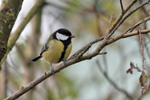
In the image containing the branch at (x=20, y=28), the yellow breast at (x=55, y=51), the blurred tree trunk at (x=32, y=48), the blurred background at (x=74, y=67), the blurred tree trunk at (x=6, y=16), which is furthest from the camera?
the blurred tree trunk at (x=32, y=48)

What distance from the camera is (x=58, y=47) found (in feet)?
6.22

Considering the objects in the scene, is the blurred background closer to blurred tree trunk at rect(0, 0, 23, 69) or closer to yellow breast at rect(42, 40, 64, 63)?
yellow breast at rect(42, 40, 64, 63)

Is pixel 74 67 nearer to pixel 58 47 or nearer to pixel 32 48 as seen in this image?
pixel 32 48

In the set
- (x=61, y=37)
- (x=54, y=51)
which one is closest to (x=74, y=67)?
(x=61, y=37)

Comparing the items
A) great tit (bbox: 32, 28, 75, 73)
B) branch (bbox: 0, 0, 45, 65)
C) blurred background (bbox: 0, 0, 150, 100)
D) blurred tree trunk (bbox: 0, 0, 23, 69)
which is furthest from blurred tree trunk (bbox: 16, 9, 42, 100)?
blurred tree trunk (bbox: 0, 0, 23, 69)

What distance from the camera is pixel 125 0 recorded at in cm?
290

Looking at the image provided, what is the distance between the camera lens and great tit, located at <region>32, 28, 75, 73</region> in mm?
1875

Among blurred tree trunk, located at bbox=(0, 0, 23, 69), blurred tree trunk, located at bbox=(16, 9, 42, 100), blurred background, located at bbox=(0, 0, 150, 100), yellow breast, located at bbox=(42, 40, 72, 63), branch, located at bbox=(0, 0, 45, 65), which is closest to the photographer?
blurred tree trunk, located at bbox=(0, 0, 23, 69)

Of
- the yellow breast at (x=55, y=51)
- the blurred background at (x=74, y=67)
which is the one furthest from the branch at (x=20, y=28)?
the yellow breast at (x=55, y=51)

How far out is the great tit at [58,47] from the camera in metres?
1.88

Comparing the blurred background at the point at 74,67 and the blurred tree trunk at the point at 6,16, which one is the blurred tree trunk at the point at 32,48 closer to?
the blurred background at the point at 74,67

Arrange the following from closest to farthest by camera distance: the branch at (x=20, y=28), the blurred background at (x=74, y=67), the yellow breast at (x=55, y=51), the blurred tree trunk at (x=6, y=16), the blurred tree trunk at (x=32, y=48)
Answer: the blurred tree trunk at (x=6, y=16) < the branch at (x=20, y=28) < the yellow breast at (x=55, y=51) < the blurred background at (x=74, y=67) < the blurred tree trunk at (x=32, y=48)

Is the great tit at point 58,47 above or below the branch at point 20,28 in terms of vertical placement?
below

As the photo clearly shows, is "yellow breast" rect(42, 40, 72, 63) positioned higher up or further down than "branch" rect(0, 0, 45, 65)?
further down
